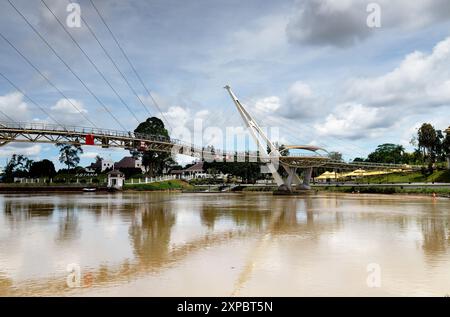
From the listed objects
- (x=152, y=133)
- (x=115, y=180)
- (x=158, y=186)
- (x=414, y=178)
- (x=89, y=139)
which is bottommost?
(x=158, y=186)

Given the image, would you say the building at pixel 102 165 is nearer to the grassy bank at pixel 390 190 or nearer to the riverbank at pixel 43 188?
the riverbank at pixel 43 188

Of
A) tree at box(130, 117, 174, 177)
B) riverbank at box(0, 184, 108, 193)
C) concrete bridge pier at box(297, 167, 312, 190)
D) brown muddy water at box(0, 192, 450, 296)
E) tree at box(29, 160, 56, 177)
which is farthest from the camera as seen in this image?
tree at box(29, 160, 56, 177)

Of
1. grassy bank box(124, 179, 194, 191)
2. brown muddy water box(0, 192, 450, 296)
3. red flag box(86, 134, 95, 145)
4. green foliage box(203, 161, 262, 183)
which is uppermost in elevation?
red flag box(86, 134, 95, 145)

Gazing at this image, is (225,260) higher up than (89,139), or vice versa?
(89,139)

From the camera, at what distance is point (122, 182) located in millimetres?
111438

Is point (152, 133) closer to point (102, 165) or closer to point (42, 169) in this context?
point (42, 169)

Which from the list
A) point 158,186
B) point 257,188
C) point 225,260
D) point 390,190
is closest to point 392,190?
point 390,190

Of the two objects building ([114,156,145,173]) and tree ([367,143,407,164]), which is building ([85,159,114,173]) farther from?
tree ([367,143,407,164])

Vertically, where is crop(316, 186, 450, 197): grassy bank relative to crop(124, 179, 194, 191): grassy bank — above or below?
below

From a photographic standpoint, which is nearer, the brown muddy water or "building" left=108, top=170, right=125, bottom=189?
the brown muddy water

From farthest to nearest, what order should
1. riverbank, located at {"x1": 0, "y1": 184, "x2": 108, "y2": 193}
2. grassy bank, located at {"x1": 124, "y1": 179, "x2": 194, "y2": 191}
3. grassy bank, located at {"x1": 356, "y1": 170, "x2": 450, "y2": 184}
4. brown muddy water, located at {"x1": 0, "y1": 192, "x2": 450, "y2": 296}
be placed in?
grassy bank, located at {"x1": 124, "y1": 179, "x2": 194, "y2": 191}, riverbank, located at {"x1": 0, "y1": 184, "x2": 108, "y2": 193}, grassy bank, located at {"x1": 356, "y1": 170, "x2": 450, "y2": 184}, brown muddy water, located at {"x1": 0, "y1": 192, "x2": 450, "y2": 296}

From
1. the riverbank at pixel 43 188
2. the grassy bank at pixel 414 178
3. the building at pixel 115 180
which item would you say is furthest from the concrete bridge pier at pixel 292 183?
the riverbank at pixel 43 188

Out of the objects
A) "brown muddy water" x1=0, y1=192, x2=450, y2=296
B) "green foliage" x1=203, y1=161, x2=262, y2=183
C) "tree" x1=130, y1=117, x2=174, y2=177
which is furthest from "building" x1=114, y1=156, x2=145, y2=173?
"brown muddy water" x1=0, y1=192, x2=450, y2=296
